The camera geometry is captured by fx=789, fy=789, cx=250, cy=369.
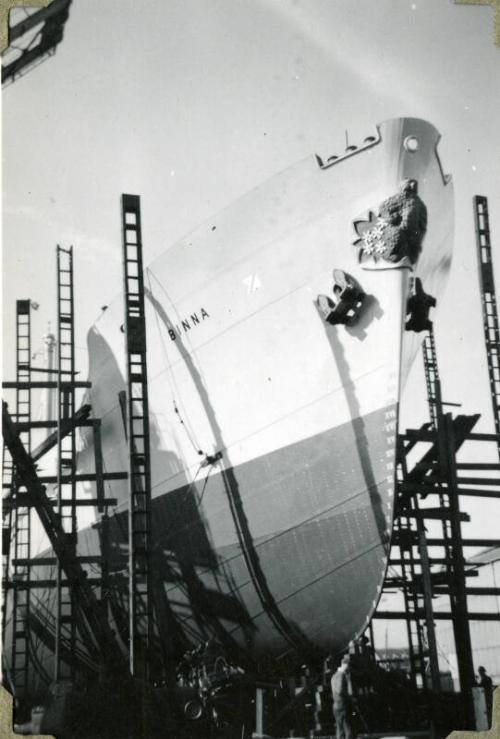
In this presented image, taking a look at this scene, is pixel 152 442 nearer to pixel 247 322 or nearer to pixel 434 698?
pixel 247 322

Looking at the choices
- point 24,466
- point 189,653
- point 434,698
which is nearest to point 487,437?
point 434,698

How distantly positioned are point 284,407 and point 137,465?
2032 millimetres

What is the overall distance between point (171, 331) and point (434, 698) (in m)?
5.73

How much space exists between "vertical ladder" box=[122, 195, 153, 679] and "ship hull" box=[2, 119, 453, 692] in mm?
756

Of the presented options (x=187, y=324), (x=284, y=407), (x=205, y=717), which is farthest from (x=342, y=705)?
(x=187, y=324)

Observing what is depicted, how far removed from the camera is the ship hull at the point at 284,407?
8844 mm

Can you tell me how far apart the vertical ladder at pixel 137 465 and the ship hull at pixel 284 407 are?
756 mm

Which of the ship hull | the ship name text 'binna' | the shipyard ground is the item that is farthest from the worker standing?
the ship name text 'binna'

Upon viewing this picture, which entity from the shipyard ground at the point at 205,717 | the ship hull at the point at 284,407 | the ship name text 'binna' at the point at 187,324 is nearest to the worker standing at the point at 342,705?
the shipyard ground at the point at 205,717

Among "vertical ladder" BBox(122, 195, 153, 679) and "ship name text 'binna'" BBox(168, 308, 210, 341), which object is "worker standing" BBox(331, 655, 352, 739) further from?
"ship name text 'binna'" BBox(168, 308, 210, 341)

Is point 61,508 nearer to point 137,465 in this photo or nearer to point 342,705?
point 137,465

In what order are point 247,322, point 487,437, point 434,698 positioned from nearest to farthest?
point 434,698 → point 247,322 → point 487,437

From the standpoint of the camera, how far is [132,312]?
1036 centimetres

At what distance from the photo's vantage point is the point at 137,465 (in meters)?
9.93
